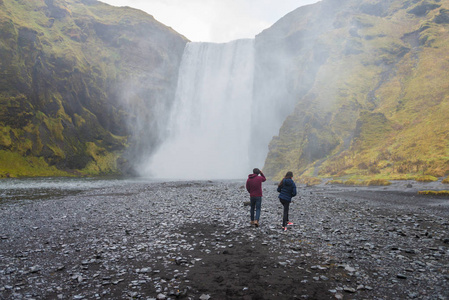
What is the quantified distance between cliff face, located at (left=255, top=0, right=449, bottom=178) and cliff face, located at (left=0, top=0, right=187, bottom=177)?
48.2 meters

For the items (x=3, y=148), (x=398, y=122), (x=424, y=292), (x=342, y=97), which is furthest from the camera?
(x=342, y=97)

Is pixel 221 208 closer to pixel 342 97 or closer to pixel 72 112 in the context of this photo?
pixel 342 97

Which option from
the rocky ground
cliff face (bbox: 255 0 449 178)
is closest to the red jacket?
the rocky ground

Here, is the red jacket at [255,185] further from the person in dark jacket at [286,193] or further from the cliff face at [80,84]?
the cliff face at [80,84]

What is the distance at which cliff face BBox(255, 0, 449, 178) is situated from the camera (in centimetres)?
4719

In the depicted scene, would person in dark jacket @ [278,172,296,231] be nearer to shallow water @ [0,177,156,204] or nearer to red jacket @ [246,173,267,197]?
red jacket @ [246,173,267,197]

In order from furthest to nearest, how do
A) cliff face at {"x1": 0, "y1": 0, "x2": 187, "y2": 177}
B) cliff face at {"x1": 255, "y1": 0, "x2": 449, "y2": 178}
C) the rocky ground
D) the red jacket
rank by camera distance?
cliff face at {"x1": 0, "y1": 0, "x2": 187, "y2": 177} < cliff face at {"x1": 255, "y1": 0, "x2": 449, "y2": 178} < the red jacket < the rocky ground

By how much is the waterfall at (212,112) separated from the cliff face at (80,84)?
8186 mm

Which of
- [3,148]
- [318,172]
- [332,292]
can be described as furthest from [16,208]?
[3,148]

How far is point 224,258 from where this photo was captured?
914cm

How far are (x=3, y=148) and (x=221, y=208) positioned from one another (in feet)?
240

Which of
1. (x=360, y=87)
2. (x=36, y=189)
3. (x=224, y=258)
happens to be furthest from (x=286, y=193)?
(x=360, y=87)

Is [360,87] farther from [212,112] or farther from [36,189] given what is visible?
[36,189]

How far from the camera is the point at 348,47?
3354 inches
